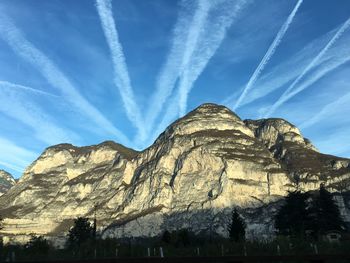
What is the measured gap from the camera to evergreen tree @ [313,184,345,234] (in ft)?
225

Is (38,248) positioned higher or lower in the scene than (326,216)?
lower

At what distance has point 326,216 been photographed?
6956 centimetres

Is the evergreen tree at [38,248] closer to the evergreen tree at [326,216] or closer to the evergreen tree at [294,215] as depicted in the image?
the evergreen tree at [294,215]

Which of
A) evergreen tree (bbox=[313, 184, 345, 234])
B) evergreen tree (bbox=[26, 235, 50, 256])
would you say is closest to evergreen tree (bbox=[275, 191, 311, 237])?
evergreen tree (bbox=[313, 184, 345, 234])

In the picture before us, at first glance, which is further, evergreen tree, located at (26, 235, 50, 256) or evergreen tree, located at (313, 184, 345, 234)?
evergreen tree, located at (313, 184, 345, 234)

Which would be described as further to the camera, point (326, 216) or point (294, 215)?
point (294, 215)

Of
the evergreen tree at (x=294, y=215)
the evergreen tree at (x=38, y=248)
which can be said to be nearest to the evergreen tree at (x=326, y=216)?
the evergreen tree at (x=294, y=215)

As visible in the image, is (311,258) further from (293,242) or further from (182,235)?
(182,235)

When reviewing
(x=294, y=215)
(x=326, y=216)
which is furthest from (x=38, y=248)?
(x=326, y=216)

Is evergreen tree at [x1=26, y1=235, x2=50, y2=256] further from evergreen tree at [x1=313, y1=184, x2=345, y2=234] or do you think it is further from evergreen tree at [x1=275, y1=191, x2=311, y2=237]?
evergreen tree at [x1=313, y1=184, x2=345, y2=234]

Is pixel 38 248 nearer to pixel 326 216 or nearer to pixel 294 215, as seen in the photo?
pixel 294 215

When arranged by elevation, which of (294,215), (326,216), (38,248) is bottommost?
(38,248)

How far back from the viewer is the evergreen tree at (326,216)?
6844cm

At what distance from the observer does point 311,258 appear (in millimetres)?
10445
